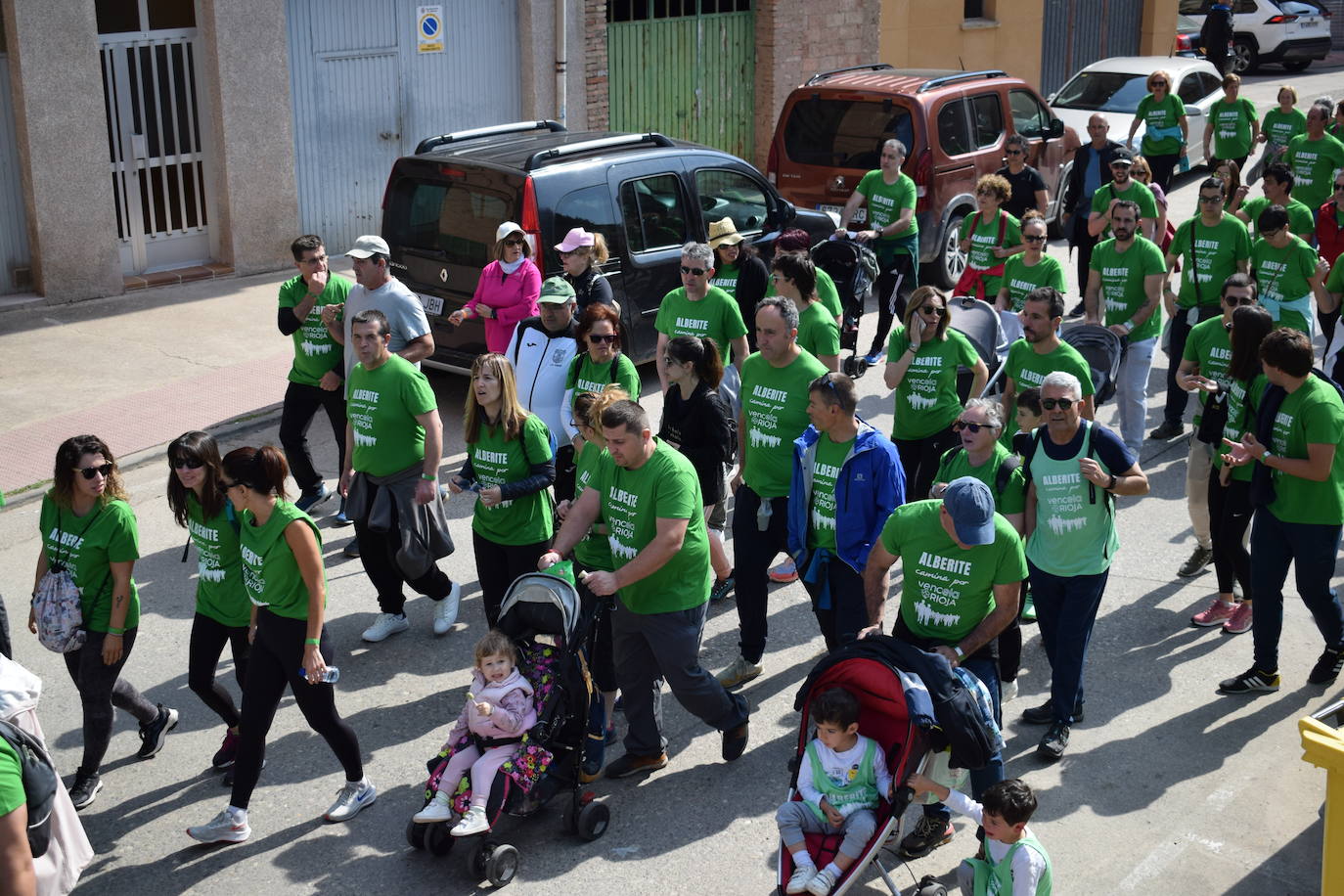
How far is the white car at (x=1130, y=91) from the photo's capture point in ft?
64.3

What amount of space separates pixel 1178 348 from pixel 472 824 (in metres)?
6.86

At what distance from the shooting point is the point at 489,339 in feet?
33.6

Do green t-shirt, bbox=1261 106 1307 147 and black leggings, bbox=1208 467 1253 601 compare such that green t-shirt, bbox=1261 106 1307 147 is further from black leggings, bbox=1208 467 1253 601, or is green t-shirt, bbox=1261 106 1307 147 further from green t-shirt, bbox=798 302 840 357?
green t-shirt, bbox=798 302 840 357

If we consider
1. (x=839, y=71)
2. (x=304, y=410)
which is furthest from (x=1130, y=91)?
(x=304, y=410)

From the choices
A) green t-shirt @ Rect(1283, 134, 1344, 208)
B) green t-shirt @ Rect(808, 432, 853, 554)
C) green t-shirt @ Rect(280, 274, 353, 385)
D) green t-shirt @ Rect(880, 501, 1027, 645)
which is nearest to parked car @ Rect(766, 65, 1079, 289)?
green t-shirt @ Rect(1283, 134, 1344, 208)

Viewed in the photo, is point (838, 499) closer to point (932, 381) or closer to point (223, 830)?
point (932, 381)

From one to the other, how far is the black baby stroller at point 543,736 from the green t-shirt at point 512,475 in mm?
896

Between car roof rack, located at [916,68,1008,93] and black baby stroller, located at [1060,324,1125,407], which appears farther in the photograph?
car roof rack, located at [916,68,1008,93]

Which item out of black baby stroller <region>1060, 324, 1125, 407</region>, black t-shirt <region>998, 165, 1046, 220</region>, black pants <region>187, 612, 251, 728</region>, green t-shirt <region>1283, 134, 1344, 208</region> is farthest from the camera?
green t-shirt <region>1283, 134, 1344, 208</region>

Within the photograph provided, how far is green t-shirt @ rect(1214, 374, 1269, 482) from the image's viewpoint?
25.1 ft

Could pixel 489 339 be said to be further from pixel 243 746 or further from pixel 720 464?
pixel 243 746

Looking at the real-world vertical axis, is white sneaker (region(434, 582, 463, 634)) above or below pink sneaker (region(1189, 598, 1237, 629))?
above

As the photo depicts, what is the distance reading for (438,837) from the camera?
6.12 m

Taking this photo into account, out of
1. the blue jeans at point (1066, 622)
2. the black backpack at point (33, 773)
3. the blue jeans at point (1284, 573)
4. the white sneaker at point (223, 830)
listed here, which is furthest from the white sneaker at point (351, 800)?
the blue jeans at point (1284, 573)
